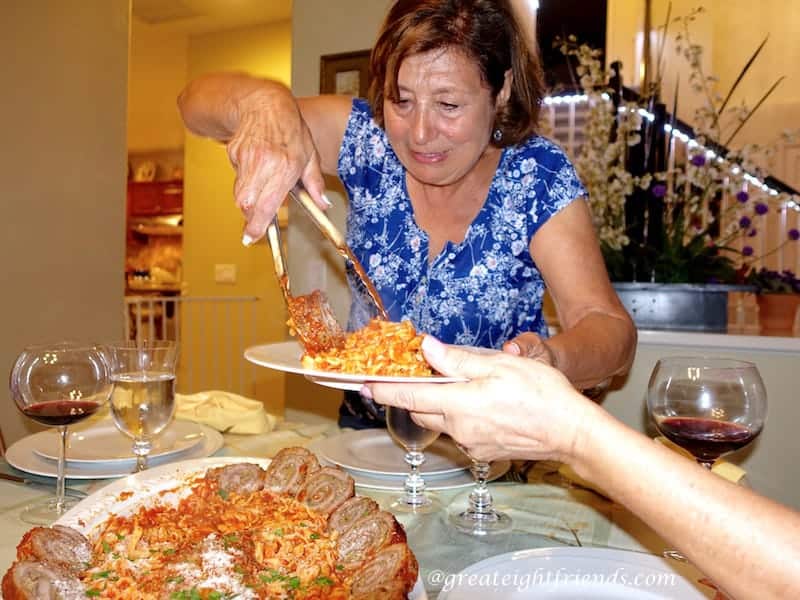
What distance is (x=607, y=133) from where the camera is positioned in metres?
2.44

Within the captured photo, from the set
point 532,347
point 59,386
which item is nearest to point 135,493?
point 59,386

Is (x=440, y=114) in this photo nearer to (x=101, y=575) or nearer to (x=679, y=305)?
(x=101, y=575)

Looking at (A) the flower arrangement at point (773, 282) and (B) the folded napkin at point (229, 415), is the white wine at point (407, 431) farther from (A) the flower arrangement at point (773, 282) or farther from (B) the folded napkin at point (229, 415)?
(A) the flower arrangement at point (773, 282)

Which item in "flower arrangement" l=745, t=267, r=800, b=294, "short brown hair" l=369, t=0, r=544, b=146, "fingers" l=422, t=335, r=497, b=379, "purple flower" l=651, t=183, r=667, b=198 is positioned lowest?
"fingers" l=422, t=335, r=497, b=379

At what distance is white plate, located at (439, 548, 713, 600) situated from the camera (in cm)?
76

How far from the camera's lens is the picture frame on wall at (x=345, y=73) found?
3.50 metres

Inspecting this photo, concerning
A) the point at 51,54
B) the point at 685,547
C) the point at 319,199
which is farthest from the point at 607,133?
the point at 51,54

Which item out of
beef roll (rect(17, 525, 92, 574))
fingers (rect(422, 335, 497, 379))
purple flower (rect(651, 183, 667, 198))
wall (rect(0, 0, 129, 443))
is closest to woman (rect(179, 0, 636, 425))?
fingers (rect(422, 335, 497, 379))

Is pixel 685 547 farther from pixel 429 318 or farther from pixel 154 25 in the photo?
pixel 154 25

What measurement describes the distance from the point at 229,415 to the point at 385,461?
451 millimetres

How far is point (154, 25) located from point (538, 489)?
6118 millimetres

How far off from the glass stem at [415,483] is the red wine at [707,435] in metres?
0.43

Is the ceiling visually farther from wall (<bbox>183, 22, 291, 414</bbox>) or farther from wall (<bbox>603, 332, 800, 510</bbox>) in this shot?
wall (<bbox>603, 332, 800, 510</bbox>)

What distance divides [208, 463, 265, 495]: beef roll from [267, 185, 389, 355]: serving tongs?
21 centimetres
